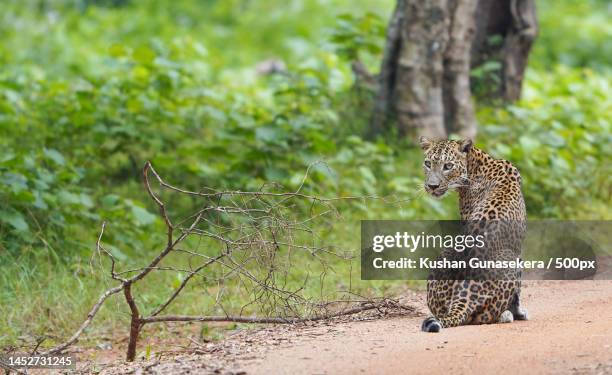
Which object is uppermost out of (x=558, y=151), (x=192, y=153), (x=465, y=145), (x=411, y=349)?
(x=558, y=151)

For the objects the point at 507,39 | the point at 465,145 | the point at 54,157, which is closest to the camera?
the point at 465,145

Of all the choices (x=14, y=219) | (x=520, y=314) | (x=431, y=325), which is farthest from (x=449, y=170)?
(x=14, y=219)

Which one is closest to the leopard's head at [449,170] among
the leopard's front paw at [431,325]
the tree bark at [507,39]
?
the leopard's front paw at [431,325]

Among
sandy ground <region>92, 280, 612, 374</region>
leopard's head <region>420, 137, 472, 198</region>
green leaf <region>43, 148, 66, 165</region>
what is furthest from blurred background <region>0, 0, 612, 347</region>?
sandy ground <region>92, 280, 612, 374</region>

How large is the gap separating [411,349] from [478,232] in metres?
1.10

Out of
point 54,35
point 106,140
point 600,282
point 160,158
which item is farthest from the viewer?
point 54,35

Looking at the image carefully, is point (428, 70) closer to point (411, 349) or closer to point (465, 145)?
point (465, 145)

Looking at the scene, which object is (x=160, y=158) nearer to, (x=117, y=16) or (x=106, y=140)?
(x=106, y=140)

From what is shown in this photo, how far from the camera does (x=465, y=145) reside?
272 inches

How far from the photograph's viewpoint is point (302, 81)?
11930 mm

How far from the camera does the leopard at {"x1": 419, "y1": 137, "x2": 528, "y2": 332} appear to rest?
244 inches

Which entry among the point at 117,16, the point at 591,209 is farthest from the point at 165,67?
the point at 117,16

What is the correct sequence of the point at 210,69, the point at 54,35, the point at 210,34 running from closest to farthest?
the point at 210,69 < the point at 54,35 < the point at 210,34

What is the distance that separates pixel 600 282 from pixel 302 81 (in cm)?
514
